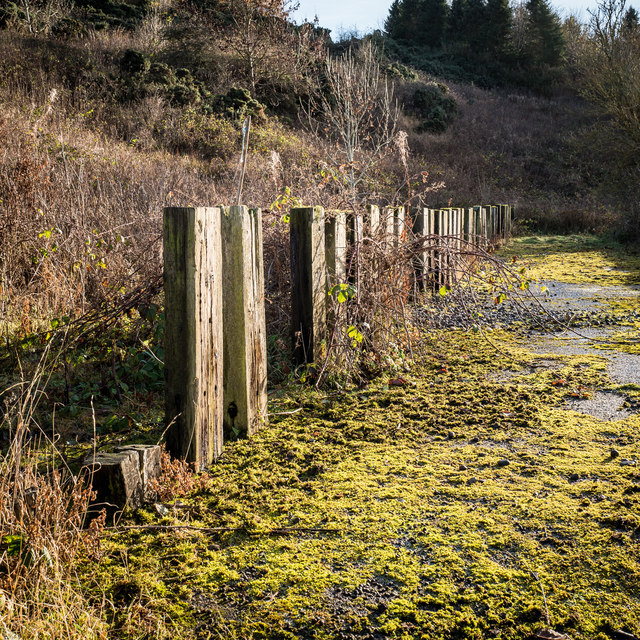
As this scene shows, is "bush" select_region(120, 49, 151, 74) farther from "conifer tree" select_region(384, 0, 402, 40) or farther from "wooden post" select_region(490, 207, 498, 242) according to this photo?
"conifer tree" select_region(384, 0, 402, 40)

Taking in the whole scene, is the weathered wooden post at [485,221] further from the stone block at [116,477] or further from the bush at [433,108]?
the bush at [433,108]

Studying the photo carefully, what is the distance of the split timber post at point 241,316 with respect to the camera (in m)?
2.81

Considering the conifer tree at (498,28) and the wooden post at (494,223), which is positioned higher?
the conifer tree at (498,28)

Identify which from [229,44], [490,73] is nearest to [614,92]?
[229,44]

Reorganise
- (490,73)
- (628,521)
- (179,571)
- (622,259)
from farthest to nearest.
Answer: (490,73) → (622,259) → (628,521) → (179,571)

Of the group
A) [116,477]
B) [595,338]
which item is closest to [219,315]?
[116,477]

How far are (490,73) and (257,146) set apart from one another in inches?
1120

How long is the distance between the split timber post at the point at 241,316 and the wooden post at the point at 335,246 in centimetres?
100

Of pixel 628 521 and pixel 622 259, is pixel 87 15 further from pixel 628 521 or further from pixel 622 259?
pixel 628 521

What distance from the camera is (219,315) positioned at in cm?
269

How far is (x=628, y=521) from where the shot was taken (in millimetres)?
2189

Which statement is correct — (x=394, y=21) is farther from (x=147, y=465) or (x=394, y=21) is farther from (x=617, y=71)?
(x=147, y=465)

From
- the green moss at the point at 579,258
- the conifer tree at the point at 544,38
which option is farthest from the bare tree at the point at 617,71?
the conifer tree at the point at 544,38

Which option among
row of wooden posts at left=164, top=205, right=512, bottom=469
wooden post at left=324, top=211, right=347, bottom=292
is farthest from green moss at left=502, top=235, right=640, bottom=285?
A: row of wooden posts at left=164, top=205, right=512, bottom=469
